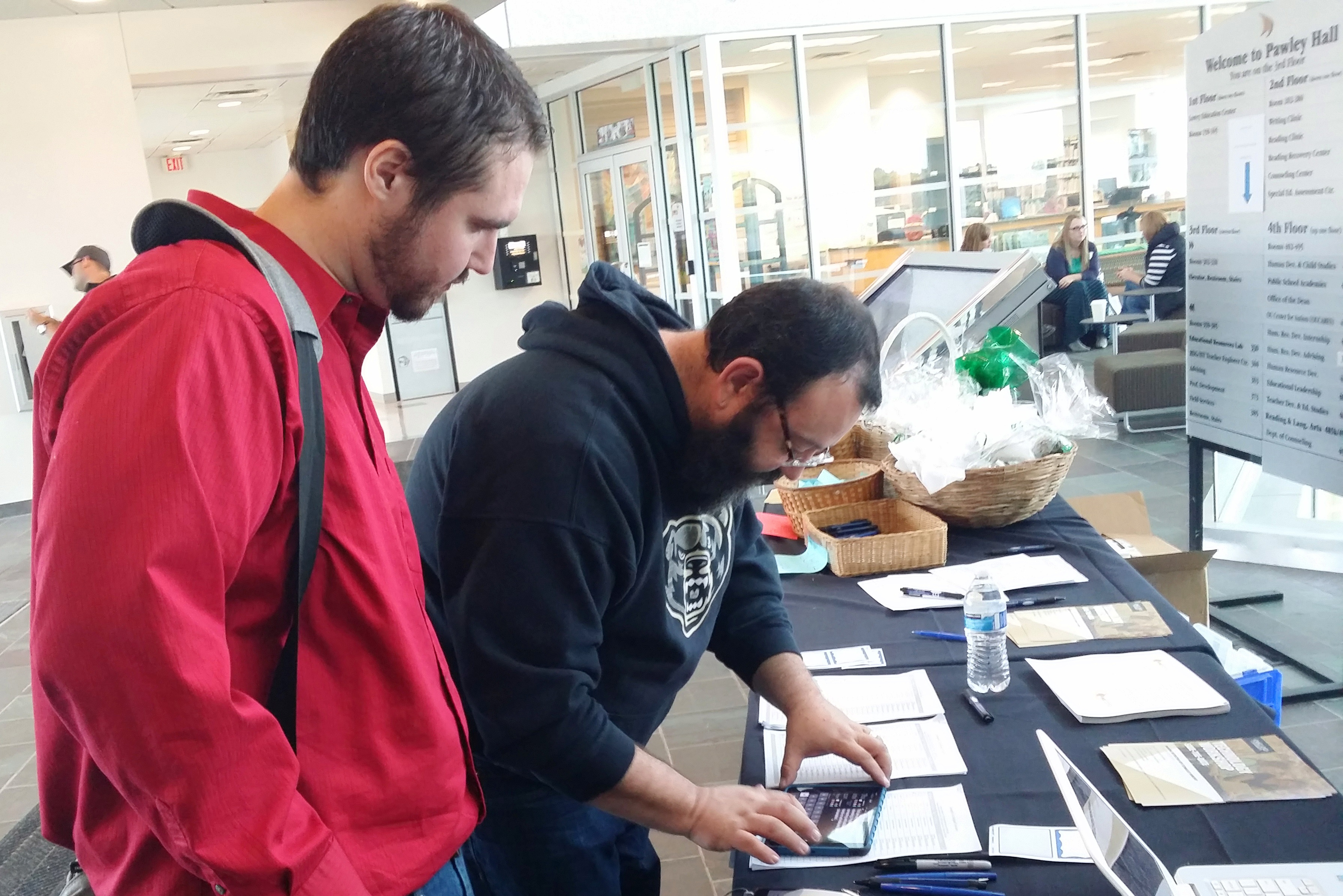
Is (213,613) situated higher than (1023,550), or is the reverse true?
(213,613)

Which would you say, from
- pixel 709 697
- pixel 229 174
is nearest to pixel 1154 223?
pixel 709 697

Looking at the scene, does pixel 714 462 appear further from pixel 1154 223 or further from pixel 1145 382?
pixel 1154 223

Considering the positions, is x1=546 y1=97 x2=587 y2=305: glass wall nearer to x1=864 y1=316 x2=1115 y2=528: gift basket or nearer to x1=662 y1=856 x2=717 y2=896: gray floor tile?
x1=864 y1=316 x2=1115 y2=528: gift basket

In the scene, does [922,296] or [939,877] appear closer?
[939,877]

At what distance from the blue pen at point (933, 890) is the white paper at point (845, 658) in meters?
0.59

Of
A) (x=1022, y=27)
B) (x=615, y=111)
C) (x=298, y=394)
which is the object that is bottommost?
(x=298, y=394)

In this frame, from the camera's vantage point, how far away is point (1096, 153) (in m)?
9.71

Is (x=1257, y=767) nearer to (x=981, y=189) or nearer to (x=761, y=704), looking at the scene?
(x=761, y=704)

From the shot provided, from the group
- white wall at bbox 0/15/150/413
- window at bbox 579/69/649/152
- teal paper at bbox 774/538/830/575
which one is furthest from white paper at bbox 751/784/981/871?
window at bbox 579/69/649/152

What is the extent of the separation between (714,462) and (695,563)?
0.17 metres

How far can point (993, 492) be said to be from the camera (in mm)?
2283

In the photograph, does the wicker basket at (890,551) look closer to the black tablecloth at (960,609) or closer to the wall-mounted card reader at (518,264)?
the black tablecloth at (960,609)

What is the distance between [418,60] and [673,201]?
921 centimetres

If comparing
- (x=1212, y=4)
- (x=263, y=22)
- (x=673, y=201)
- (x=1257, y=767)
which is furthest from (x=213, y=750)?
(x=1212, y=4)
